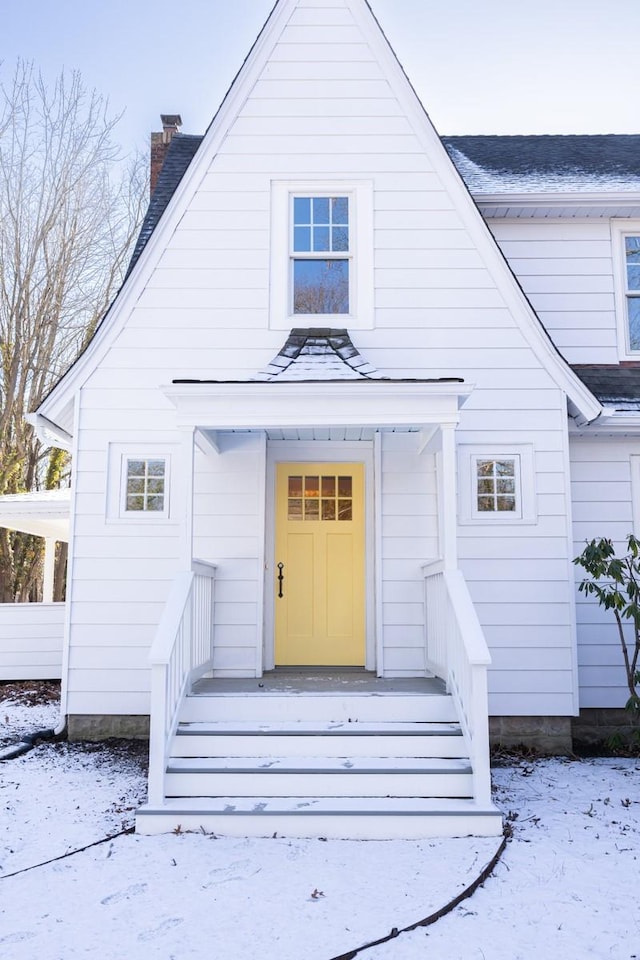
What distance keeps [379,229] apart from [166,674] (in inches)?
184

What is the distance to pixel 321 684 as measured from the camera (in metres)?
6.30

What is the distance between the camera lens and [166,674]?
501cm

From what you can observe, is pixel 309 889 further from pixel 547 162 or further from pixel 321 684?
pixel 547 162

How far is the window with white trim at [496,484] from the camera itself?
280 inches

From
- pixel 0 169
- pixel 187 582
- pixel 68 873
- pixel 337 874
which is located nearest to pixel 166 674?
pixel 187 582

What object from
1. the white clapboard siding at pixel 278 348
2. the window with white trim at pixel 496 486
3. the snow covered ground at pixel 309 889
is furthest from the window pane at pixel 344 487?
the snow covered ground at pixel 309 889

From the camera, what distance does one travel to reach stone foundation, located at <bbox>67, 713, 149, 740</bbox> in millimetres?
6855

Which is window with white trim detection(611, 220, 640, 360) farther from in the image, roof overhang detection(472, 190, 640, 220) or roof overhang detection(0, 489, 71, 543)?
roof overhang detection(0, 489, 71, 543)

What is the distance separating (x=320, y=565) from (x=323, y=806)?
3.01 meters

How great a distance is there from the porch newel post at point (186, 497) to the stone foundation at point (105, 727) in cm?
187

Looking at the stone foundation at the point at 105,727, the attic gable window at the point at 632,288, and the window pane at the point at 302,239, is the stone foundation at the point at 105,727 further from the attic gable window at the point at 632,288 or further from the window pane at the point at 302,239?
the attic gable window at the point at 632,288

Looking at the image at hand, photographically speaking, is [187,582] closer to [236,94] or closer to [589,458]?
[589,458]

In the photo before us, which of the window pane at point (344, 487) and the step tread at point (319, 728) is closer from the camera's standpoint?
the step tread at point (319, 728)

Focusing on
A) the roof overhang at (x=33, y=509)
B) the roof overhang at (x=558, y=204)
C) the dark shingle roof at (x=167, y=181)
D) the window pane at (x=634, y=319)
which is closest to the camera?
the dark shingle roof at (x=167, y=181)
